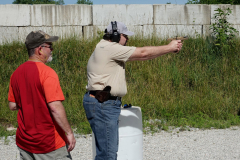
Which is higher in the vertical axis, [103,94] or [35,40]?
[35,40]

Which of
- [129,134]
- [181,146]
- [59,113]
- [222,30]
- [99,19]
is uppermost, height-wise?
[99,19]

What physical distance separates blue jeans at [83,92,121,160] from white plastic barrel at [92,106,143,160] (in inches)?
19.6

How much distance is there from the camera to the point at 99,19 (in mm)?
9797

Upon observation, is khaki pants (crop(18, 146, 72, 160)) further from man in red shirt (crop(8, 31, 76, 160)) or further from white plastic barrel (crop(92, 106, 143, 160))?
white plastic barrel (crop(92, 106, 143, 160))

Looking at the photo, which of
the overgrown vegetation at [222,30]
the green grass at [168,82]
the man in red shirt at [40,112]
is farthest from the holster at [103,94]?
the overgrown vegetation at [222,30]

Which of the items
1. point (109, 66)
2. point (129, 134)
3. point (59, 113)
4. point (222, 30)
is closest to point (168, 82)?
point (222, 30)

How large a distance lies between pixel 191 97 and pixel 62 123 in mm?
5838

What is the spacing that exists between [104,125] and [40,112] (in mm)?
907

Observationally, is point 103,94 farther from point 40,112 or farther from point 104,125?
point 40,112

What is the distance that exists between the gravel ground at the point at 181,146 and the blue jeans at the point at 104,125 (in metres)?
1.81

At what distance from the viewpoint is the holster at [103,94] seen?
3.19m

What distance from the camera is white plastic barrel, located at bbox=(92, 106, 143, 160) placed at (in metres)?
3.72

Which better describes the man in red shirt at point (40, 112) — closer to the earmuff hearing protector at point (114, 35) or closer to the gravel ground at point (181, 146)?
the earmuff hearing protector at point (114, 35)

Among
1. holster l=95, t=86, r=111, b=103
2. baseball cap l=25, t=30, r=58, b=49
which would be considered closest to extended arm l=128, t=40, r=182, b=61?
holster l=95, t=86, r=111, b=103
